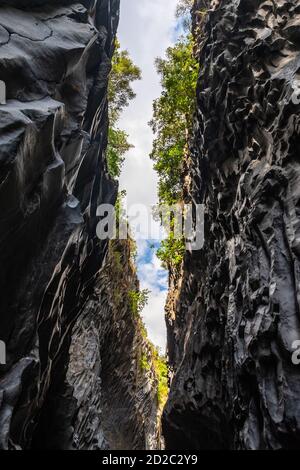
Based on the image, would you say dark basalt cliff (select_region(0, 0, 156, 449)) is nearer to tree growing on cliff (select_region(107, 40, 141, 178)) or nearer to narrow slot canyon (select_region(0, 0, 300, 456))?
narrow slot canyon (select_region(0, 0, 300, 456))

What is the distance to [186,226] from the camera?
54.6 ft

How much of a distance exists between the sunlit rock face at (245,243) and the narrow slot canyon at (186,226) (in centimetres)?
4

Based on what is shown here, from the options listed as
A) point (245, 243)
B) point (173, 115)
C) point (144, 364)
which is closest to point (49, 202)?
point (245, 243)

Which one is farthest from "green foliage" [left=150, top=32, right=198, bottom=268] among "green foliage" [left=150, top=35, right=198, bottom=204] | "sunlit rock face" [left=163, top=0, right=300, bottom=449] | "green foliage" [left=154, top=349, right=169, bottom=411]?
"green foliage" [left=154, top=349, right=169, bottom=411]

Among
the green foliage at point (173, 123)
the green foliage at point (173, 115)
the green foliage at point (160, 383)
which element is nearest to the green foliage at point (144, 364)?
the green foliage at point (160, 383)

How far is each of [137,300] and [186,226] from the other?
38.2ft

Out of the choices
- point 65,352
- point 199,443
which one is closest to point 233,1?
point 65,352

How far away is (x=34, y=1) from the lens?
9641 millimetres

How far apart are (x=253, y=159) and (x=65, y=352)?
8.22 metres

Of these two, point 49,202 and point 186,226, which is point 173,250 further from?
point 49,202

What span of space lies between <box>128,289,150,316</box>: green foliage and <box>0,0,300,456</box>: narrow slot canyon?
25.4 feet

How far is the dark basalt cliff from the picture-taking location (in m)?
7.13

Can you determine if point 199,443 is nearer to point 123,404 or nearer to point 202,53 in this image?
point 123,404

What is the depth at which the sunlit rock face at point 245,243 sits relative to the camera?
23.6 feet
